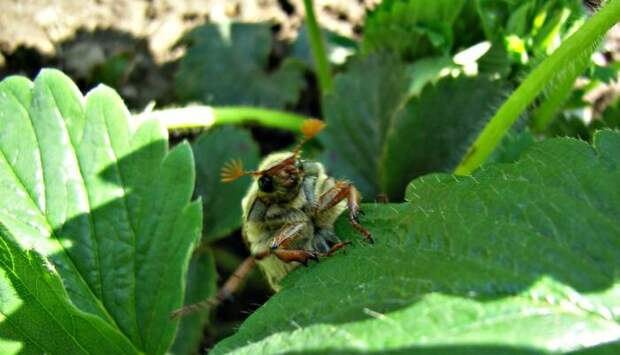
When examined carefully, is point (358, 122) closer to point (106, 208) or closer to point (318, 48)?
point (318, 48)

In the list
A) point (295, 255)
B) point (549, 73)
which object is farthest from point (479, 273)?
point (549, 73)

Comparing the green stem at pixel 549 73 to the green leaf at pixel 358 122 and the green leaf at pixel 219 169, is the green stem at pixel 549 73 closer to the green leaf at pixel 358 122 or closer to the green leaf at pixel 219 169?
the green leaf at pixel 358 122

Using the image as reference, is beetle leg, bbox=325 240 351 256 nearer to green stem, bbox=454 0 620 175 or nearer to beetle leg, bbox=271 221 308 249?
beetle leg, bbox=271 221 308 249

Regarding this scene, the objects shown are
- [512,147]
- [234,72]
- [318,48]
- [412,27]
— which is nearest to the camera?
[512,147]

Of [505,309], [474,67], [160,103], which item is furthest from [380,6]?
[505,309]

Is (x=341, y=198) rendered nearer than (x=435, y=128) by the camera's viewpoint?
Yes

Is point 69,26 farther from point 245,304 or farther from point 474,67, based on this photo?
point 474,67

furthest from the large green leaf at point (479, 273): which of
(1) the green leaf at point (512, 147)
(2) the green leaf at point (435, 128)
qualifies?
(2) the green leaf at point (435, 128)
